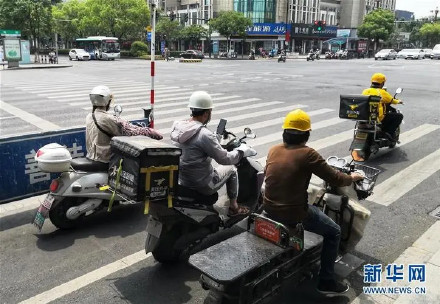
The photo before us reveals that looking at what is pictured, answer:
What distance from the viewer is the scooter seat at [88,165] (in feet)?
15.2

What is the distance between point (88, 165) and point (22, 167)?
1148mm

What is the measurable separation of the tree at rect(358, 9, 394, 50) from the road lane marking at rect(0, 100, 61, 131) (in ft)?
234

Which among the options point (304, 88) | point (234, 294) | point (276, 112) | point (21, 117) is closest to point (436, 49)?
point (304, 88)

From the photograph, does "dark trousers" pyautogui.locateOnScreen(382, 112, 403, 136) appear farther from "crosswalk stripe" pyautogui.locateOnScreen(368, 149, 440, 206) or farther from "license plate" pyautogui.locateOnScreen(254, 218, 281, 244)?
"license plate" pyautogui.locateOnScreen(254, 218, 281, 244)

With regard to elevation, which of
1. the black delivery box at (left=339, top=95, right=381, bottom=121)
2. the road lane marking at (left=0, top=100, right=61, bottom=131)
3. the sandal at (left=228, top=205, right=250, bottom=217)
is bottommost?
the road lane marking at (left=0, top=100, right=61, bottom=131)

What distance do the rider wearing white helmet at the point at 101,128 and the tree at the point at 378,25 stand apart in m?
76.2

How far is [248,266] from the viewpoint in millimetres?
2857

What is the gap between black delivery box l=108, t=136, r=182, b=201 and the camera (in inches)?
129

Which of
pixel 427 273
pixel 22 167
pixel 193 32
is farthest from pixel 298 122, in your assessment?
pixel 193 32

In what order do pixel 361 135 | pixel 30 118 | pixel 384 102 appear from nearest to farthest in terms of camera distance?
pixel 361 135
pixel 384 102
pixel 30 118

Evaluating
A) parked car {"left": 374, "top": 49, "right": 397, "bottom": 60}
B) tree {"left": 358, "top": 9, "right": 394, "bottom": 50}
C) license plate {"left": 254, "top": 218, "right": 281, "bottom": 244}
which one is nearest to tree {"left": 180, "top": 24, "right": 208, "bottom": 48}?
parked car {"left": 374, "top": 49, "right": 397, "bottom": 60}

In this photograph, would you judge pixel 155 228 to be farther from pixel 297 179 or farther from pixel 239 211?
pixel 297 179

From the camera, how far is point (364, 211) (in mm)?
3748

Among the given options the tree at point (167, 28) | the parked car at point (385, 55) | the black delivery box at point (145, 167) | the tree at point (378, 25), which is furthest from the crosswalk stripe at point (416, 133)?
the tree at point (378, 25)
